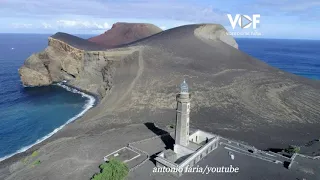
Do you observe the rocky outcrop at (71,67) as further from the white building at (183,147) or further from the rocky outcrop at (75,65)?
the white building at (183,147)

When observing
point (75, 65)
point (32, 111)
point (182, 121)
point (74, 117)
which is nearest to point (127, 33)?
point (75, 65)

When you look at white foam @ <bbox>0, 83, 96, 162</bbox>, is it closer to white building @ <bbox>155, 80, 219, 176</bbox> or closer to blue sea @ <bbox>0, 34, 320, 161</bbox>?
blue sea @ <bbox>0, 34, 320, 161</bbox>

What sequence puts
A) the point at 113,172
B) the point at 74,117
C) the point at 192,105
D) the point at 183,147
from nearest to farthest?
the point at 113,172, the point at 183,147, the point at 192,105, the point at 74,117

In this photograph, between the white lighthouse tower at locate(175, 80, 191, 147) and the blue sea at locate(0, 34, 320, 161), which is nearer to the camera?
the white lighthouse tower at locate(175, 80, 191, 147)

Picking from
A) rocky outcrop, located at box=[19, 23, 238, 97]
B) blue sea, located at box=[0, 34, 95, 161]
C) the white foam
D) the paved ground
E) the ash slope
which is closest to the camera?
the paved ground

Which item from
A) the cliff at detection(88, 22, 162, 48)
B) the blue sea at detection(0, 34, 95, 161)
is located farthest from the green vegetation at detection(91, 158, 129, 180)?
the cliff at detection(88, 22, 162, 48)

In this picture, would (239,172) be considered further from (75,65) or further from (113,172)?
(75,65)
